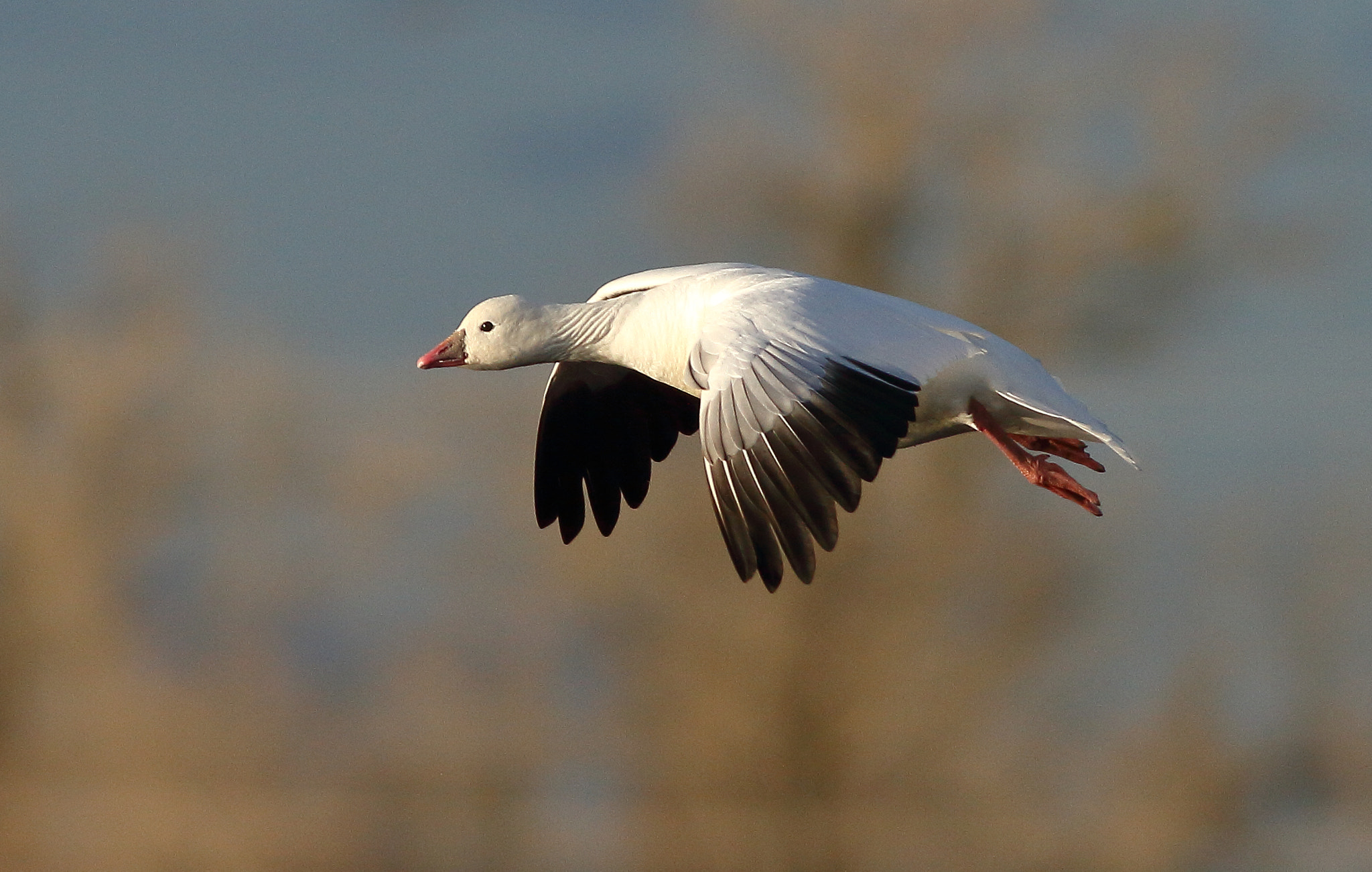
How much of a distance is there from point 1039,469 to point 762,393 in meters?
1.62

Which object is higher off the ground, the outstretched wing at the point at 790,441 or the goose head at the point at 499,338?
the goose head at the point at 499,338

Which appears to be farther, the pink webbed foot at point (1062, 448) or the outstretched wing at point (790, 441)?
the pink webbed foot at point (1062, 448)

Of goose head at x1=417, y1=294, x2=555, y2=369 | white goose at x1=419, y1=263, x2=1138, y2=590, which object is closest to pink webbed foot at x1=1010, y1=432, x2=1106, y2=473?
white goose at x1=419, y1=263, x2=1138, y2=590

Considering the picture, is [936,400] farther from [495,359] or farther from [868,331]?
[495,359]

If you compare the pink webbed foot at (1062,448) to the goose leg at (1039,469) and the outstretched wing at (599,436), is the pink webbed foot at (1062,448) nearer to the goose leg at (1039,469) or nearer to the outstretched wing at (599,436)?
the goose leg at (1039,469)

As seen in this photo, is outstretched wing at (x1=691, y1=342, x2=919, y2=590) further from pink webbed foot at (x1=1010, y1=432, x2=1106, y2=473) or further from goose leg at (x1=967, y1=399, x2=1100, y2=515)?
pink webbed foot at (x1=1010, y1=432, x2=1106, y2=473)

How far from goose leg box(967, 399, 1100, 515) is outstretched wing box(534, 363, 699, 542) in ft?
4.44

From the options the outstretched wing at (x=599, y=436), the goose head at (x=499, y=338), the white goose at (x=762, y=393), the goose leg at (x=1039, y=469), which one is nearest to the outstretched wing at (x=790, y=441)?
the white goose at (x=762, y=393)

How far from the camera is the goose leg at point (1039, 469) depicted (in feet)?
18.7

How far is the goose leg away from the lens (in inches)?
224

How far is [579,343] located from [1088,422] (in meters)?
1.88

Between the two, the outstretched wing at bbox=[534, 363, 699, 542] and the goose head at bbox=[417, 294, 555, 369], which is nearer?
the goose head at bbox=[417, 294, 555, 369]

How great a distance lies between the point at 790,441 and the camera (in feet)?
15.1

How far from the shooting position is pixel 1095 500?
18.8 ft
